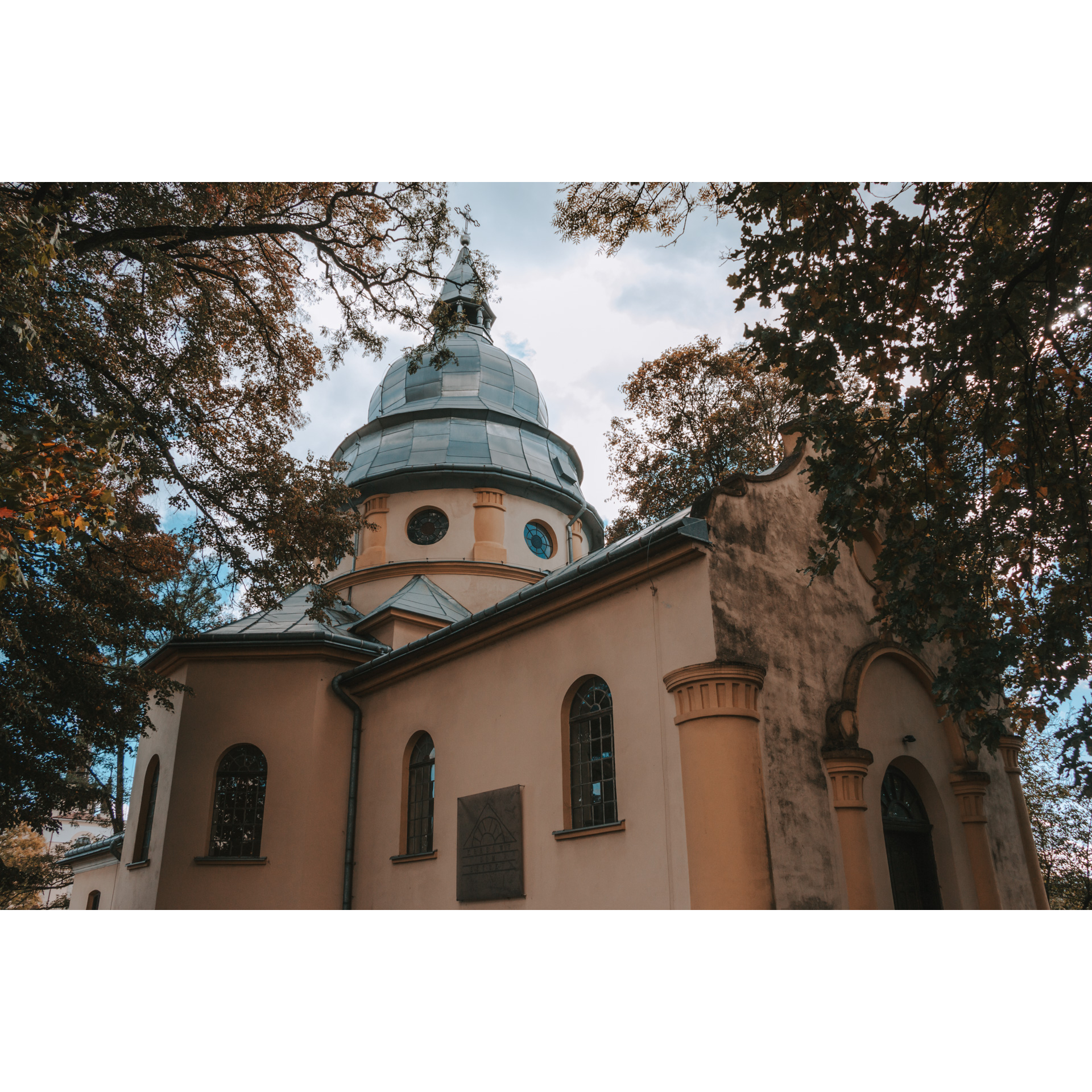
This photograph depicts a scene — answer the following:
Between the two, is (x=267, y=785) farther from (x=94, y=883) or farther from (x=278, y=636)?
(x=94, y=883)

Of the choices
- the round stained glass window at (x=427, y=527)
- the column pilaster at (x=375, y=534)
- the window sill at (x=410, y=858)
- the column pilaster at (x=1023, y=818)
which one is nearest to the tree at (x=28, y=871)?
the window sill at (x=410, y=858)

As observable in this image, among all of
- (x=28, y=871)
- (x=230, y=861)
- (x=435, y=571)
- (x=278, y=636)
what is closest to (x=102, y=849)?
(x=28, y=871)

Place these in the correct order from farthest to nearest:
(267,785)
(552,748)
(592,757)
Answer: (267,785), (552,748), (592,757)

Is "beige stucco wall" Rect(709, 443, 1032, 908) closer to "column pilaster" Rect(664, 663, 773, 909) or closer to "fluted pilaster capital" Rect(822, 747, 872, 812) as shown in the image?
"fluted pilaster capital" Rect(822, 747, 872, 812)

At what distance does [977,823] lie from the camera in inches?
413

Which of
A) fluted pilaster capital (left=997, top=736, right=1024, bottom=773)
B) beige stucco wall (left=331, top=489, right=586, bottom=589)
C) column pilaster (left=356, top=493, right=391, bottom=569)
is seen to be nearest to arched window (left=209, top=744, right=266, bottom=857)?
column pilaster (left=356, top=493, right=391, bottom=569)

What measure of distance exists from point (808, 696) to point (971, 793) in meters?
3.25

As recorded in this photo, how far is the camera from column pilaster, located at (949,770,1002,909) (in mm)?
10258

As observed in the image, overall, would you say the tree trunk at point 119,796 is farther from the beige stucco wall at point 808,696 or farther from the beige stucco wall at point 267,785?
the beige stucco wall at point 808,696

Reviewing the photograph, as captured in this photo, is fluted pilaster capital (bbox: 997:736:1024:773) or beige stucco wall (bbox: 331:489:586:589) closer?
fluted pilaster capital (bbox: 997:736:1024:773)

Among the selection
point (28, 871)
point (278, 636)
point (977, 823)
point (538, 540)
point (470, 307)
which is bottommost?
point (977, 823)

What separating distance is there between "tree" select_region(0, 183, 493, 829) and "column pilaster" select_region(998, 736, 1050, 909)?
30.7ft

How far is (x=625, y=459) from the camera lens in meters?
19.0

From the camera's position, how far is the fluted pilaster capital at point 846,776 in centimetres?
865
